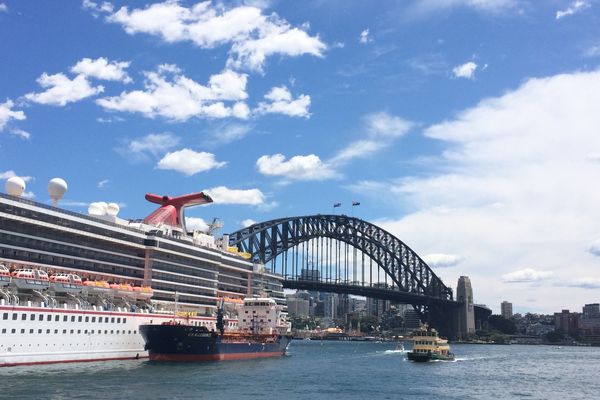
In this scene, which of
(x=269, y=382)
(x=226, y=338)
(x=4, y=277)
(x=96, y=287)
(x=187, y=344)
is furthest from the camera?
(x=226, y=338)

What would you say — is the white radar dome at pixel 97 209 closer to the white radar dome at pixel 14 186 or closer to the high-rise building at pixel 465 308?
the white radar dome at pixel 14 186

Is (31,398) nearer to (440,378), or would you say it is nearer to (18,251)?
(18,251)

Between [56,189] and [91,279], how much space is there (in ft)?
32.9

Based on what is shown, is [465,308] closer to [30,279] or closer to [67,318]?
[67,318]

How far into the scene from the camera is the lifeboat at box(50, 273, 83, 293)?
56.2m

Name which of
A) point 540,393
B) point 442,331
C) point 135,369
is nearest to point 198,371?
point 135,369

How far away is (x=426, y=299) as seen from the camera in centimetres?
18700

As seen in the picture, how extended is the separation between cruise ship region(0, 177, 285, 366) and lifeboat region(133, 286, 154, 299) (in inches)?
5.8

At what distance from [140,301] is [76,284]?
11.7 m

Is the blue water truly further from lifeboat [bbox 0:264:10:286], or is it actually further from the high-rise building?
the high-rise building

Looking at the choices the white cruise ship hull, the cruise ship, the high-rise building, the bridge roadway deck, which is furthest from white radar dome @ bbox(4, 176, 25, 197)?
the high-rise building

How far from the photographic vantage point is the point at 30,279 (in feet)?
174

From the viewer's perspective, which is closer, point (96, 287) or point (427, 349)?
point (96, 287)

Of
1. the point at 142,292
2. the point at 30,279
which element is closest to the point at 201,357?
the point at 142,292
